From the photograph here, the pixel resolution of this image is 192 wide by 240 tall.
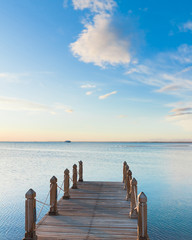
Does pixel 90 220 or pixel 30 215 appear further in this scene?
pixel 90 220

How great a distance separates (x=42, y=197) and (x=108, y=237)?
52.4 ft

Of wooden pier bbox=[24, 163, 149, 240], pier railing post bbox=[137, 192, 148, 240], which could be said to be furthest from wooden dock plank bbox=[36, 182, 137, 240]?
pier railing post bbox=[137, 192, 148, 240]

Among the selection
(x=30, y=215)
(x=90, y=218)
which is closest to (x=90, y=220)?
(x=90, y=218)

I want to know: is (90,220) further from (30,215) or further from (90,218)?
(30,215)

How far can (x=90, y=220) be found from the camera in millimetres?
8812

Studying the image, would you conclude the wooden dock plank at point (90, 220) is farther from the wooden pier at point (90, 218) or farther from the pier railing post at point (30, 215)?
the pier railing post at point (30, 215)

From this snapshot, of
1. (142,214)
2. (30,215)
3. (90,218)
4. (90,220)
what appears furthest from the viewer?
(90,218)

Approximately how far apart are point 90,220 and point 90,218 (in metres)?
0.24

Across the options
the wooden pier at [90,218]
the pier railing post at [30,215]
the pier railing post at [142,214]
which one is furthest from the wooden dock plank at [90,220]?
the pier railing post at [142,214]

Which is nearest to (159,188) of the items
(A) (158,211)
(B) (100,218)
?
(A) (158,211)

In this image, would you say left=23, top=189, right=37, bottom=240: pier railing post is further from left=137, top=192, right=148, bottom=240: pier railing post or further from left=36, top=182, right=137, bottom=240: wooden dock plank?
left=137, top=192, right=148, bottom=240: pier railing post

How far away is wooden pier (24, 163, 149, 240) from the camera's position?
21.9 ft

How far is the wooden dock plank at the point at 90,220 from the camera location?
7395mm

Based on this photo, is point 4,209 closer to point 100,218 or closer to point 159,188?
point 100,218
